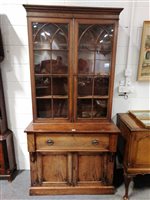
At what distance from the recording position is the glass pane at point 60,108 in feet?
5.84

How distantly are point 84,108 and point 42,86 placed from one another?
0.53 m

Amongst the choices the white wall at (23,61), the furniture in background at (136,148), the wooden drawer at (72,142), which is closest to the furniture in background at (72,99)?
the wooden drawer at (72,142)

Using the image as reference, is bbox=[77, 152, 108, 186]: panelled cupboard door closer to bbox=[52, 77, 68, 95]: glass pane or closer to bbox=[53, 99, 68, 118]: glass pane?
bbox=[53, 99, 68, 118]: glass pane

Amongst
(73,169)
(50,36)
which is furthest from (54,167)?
(50,36)

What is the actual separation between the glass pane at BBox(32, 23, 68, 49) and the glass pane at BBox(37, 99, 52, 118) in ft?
1.90

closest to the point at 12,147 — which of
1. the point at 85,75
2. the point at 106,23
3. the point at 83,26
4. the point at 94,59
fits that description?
the point at 85,75

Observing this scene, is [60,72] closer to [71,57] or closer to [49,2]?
[71,57]

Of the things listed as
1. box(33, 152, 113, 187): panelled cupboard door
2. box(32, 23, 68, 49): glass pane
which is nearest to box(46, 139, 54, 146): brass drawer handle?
box(33, 152, 113, 187): panelled cupboard door

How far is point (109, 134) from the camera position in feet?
5.42

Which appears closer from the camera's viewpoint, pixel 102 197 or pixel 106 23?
pixel 106 23

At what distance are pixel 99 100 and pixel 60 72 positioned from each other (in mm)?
534

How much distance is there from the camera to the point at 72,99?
1715mm

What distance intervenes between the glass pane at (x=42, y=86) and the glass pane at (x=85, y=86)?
1.10ft

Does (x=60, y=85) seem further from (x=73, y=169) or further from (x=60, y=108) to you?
(x=73, y=169)
